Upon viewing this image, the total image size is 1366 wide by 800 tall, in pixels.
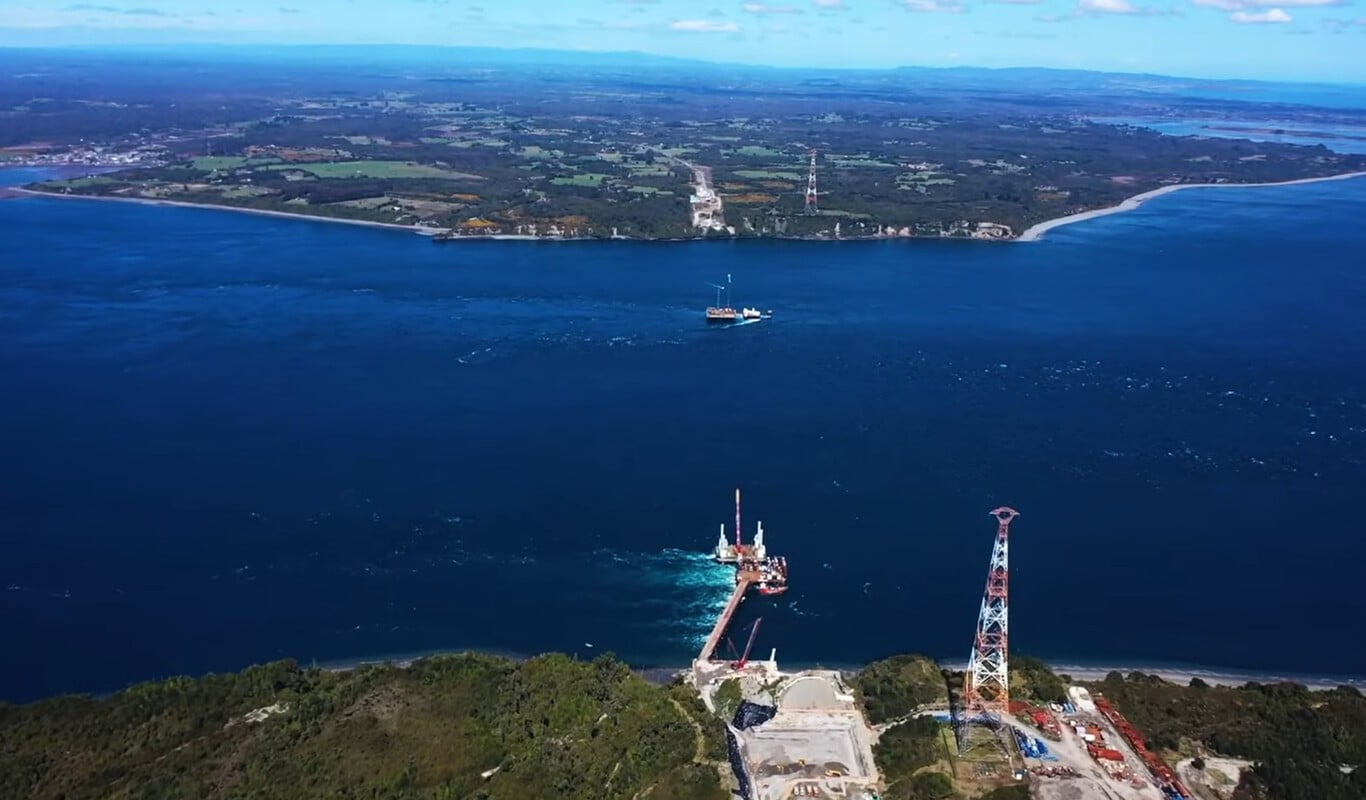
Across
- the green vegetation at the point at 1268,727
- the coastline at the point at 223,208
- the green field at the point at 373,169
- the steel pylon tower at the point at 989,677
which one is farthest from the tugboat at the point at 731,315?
the green field at the point at 373,169

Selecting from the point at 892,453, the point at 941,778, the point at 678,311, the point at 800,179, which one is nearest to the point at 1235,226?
the point at 800,179

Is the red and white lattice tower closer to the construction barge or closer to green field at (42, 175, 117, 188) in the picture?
the construction barge

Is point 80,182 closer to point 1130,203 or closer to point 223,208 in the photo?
point 223,208

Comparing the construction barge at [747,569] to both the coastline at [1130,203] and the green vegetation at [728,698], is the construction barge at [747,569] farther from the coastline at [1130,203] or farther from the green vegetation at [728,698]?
the coastline at [1130,203]

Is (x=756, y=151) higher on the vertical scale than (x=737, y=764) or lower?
higher

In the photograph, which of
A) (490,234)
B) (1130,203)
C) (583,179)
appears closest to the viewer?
(490,234)

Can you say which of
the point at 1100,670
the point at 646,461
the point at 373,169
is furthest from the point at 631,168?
the point at 1100,670

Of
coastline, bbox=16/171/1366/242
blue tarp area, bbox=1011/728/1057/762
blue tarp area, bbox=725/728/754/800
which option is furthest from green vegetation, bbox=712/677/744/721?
coastline, bbox=16/171/1366/242
